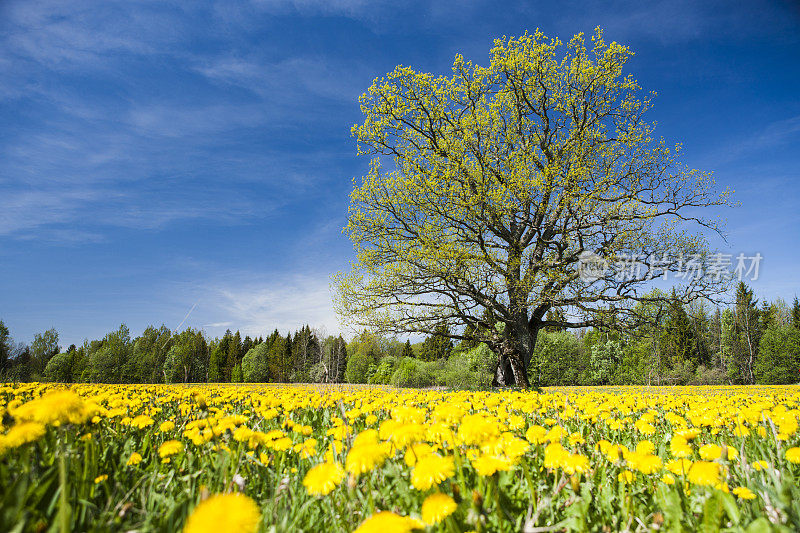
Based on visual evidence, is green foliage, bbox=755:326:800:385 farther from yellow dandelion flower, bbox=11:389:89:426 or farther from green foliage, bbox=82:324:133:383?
green foliage, bbox=82:324:133:383

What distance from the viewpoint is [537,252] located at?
12.2m

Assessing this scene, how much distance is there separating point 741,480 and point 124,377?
3942cm

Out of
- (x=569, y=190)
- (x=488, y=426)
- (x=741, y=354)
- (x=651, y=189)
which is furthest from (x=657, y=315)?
(x=741, y=354)

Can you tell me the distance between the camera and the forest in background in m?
25.0

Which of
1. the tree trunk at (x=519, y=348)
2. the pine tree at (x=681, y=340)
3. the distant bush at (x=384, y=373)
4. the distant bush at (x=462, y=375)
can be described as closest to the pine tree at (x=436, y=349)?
the distant bush at (x=384, y=373)

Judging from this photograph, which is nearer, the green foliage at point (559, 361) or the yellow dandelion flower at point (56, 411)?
the yellow dandelion flower at point (56, 411)

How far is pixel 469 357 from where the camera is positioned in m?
21.7

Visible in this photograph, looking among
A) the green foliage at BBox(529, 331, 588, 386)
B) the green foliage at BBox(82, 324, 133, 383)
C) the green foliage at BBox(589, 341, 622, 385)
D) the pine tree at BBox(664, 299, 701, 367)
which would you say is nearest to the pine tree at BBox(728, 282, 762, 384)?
the pine tree at BBox(664, 299, 701, 367)

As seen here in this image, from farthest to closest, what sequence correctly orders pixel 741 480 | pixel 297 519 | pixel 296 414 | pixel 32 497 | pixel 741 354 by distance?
pixel 741 354 → pixel 296 414 → pixel 741 480 → pixel 297 519 → pixel 32 497

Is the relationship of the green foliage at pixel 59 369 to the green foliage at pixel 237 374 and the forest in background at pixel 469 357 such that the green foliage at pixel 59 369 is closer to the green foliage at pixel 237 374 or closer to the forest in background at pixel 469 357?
the forest in background at pixel 469 357

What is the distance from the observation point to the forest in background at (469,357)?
2503 centimetres

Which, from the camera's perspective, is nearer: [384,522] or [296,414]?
[384,522]

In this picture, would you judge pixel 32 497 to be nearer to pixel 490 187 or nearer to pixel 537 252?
pixel 490 187

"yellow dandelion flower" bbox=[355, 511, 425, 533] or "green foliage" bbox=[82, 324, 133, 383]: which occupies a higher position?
"yellow dandelion flower" bbox=[355, 511, 425, 533]
